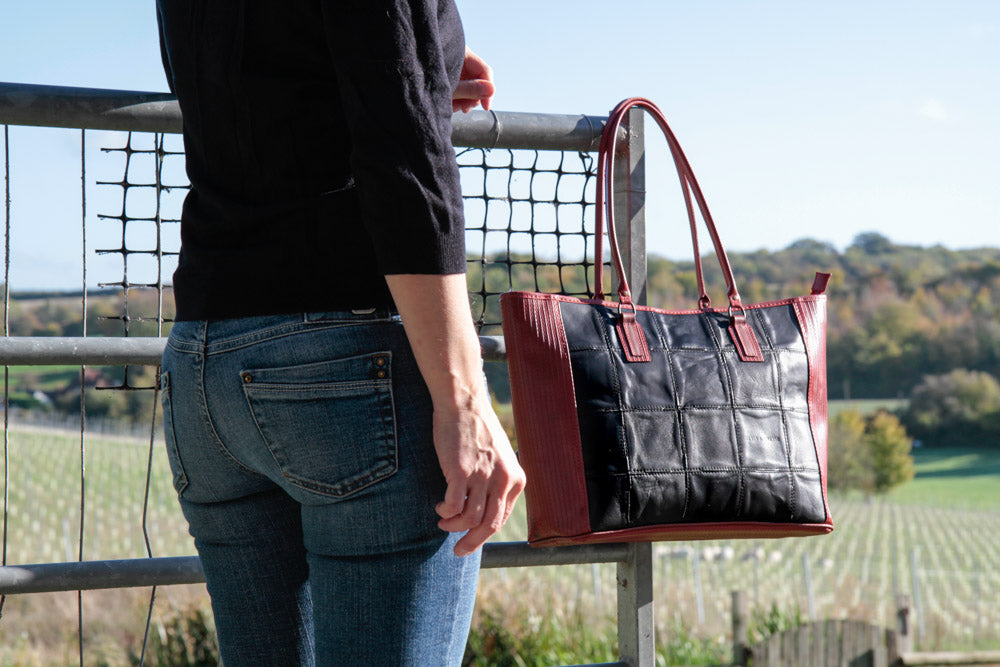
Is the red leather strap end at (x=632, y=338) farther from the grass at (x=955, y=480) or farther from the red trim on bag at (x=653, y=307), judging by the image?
the grass at (x=955, y=480)

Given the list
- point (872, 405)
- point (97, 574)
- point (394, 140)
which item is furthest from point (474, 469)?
point (872, 405)

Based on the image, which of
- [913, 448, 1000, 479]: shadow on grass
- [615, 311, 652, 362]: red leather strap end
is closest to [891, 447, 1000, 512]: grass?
[913, 448, 1000, 479]: shadow on grass

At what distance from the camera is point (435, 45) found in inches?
31.3

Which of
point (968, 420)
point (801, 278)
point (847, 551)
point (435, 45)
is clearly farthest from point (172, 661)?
point (801, 278)

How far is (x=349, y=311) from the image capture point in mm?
806

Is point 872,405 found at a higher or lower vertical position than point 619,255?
lower

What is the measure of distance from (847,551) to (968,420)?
1462 inches

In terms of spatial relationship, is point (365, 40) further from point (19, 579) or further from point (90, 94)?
point (19, 579)

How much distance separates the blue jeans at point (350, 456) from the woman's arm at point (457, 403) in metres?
0.03

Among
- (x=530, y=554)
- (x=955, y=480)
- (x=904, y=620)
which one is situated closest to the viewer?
(x=530, y=554)

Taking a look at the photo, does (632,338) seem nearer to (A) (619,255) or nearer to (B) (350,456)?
(A) (619,255)

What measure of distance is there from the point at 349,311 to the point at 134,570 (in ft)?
2.42

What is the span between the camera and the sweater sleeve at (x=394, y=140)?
745 mm

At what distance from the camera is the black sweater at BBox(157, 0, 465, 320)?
2.46 feet
